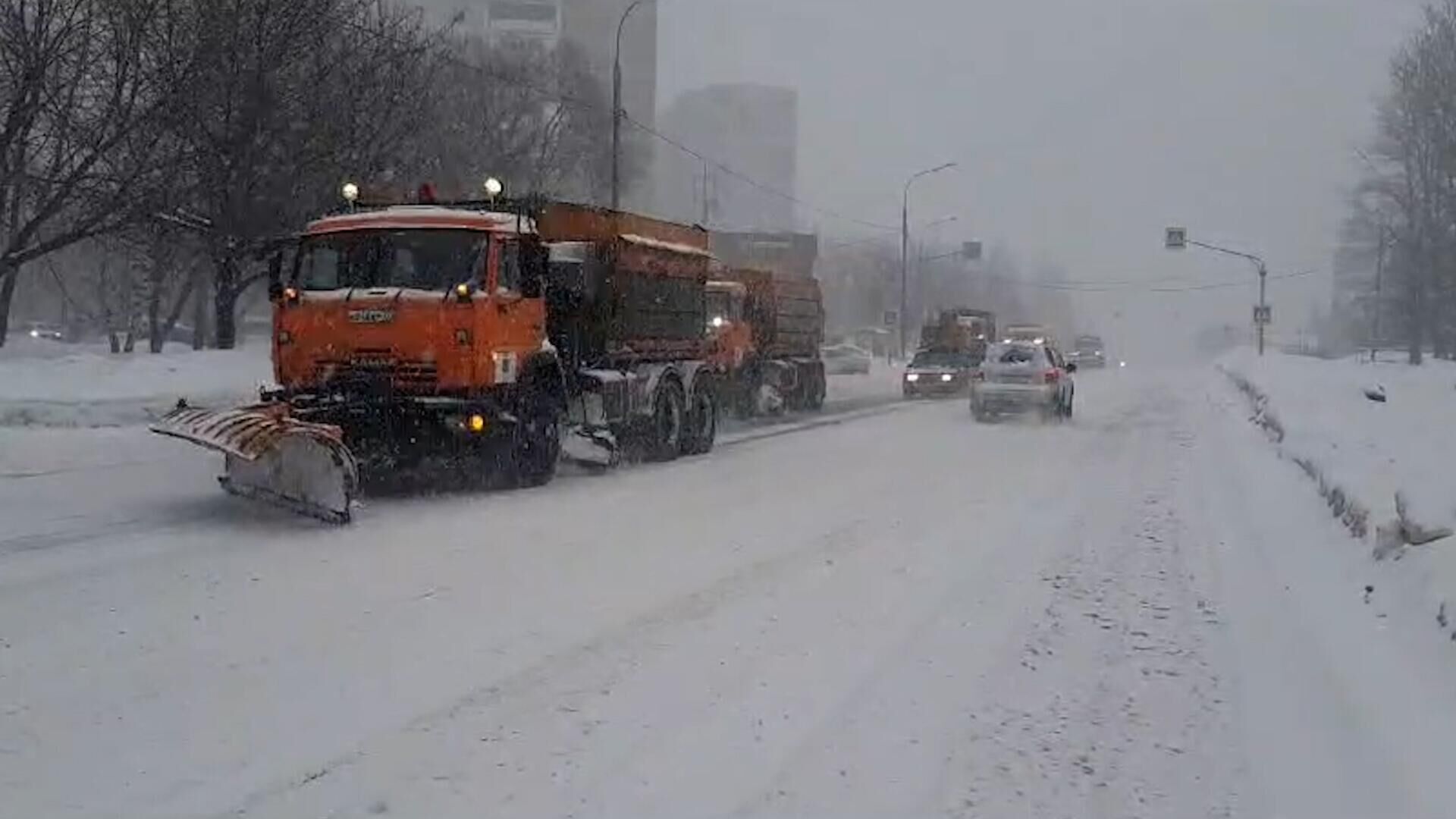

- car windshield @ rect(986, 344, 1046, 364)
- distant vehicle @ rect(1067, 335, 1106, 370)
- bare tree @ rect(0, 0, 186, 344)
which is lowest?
distant vehicle @ rect(1067, 335, 1106, 370)

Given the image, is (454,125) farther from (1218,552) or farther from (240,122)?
(1218,552)

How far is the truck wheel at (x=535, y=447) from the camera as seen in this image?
50.5 ft

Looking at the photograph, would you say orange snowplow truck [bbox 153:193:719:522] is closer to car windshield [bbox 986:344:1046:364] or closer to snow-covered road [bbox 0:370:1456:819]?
snow-covered road [bbox 0:370:1456:819]

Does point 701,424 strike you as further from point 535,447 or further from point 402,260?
point 402,260

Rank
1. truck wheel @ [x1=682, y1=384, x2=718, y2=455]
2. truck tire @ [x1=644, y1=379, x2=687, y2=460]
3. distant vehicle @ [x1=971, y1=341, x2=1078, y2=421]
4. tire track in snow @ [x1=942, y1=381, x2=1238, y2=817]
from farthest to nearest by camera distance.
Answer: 1. distant vehicle @ [x1=971, y1=341, x2=1078, y2=421]
2. truck wheel @ [x1=682, y1=384, x2=718, y2=455]
3. truck tire @ [x1=644, y1=379, x2=687, y2=460]
4. tire track in snow @ [x1=942, y1=381, x2=1238, y2=817]

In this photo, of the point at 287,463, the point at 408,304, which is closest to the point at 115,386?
the point at 408,304

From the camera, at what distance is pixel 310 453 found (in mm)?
12484

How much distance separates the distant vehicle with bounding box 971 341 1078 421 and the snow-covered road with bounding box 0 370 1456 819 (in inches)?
611

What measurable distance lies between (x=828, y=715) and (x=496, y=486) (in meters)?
9.38

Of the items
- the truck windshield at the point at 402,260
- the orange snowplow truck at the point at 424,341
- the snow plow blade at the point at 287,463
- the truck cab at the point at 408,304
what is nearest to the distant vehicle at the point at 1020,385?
the orange snowplow truck at the point at 424,341

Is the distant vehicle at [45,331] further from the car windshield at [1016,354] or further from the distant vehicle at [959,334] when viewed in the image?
the car windshield at [1016,354]

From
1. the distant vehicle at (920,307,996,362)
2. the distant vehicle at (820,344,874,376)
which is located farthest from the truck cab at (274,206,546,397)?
the distant vehicle at (820,344,874,376)

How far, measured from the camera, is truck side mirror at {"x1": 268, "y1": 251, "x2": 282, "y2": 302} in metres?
14.8

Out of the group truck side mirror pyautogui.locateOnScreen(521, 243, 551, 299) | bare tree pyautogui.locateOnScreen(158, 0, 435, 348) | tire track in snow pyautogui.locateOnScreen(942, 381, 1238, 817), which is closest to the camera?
tire track in snow pyautogui.locateOnScreen(942, 381, 1238, 817)
